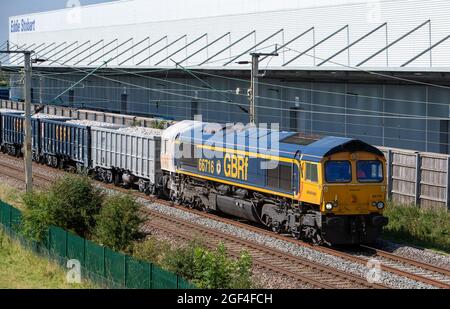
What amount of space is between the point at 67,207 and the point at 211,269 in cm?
918

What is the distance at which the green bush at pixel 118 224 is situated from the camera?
24.1 meters

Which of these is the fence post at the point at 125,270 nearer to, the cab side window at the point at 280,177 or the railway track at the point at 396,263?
the railway track at the point at 396,263

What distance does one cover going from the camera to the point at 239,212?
28234 millimetres

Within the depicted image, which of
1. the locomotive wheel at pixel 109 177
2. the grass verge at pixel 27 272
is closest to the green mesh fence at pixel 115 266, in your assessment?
the grass verge at pixel 27 272

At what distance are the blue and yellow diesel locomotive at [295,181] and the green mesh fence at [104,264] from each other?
7.12 m

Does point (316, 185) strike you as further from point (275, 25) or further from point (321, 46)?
point (275, 25)

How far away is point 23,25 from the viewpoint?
10194 cm

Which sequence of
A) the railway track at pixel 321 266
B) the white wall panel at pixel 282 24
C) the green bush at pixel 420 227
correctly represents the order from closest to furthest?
the railway track at pixel 321 266 < the green bush at pixel 420 227 < the white wall panel at pixel 282 24

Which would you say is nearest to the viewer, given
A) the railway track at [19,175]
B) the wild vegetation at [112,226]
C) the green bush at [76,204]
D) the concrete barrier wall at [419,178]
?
the wild vegetation at [112,226]

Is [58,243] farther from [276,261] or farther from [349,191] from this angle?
[349,191]

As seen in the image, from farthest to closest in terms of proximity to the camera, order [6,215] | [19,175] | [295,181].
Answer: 1. [19,175]
2. [6,215]
3. [295,181]

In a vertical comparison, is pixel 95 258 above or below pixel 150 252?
above

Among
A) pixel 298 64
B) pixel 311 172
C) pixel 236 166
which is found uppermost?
pixel 298 64

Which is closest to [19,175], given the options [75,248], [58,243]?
[58,243]
